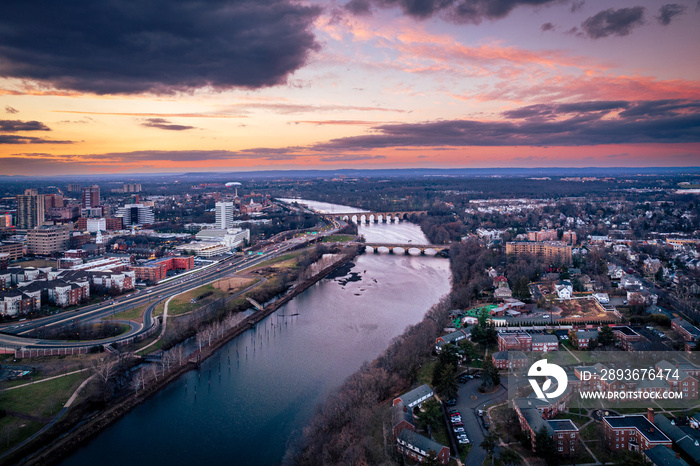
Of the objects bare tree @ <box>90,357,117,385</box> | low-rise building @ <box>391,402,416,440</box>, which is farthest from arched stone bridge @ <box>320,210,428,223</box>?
low-rise building @ <box>391,402,416,440</box>

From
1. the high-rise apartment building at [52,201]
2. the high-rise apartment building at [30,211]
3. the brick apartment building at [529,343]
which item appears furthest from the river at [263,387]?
the high-rise apartment building at [52,201]

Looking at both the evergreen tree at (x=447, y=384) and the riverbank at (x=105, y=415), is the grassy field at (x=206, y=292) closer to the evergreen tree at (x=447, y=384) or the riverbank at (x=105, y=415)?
the riverbank at (x=105, y=415)

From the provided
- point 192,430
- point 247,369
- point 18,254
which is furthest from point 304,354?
point 18,254

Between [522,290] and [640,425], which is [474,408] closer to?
[640,425]

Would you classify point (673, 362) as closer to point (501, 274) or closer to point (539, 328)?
point (539, 328)

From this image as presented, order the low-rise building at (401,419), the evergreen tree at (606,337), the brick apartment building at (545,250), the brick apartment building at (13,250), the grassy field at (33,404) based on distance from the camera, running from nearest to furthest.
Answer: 1. the low-rise building at (401,419)
2. the grassy field at (33,404)
3. the evergreen tree at (606,337)
4. the brick apartment building at (545,250)
5. the brick apartment building at (13,250)

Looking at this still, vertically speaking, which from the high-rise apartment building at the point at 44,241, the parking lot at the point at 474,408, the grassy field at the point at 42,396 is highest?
the high-rise apartment building at the point at 44,241

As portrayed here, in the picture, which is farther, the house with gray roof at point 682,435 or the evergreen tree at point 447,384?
the evergreen tree at point 447,384

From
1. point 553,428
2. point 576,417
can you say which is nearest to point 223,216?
point 576,417
